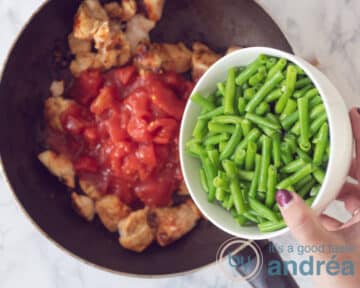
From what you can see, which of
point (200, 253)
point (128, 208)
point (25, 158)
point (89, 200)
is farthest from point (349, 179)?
point (25, 158)

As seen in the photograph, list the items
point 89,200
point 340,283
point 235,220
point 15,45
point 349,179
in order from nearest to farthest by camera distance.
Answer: point 340,283, point 235,220, point 15,45, point 89,200, point 349,179

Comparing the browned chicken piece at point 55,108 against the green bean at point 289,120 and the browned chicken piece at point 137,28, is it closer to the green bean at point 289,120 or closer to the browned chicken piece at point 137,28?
the browned chicken piece at point 137,28

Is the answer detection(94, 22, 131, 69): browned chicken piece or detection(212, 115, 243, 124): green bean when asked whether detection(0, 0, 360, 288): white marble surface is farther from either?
detection(212, 115, 243, 124): green bean

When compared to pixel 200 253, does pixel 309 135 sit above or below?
above

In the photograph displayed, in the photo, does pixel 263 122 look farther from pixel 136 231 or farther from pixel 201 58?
pixel 136 231

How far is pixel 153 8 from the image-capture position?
1.94m

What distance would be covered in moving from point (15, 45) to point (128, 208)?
0.69 meters

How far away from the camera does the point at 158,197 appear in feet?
6.36

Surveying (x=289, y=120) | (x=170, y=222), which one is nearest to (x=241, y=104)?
(x=289, y=120)

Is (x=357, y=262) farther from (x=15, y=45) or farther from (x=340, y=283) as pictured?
(x=15, y=45)

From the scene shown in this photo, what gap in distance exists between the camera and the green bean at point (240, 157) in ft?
5.02

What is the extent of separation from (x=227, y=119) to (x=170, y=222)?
0.54 m

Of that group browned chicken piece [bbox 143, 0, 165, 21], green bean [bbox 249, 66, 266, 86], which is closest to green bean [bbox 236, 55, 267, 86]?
green bean [bbox 249, 66, 266, 86]

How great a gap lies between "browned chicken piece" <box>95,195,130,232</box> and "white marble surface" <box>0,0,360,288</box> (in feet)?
0.80
